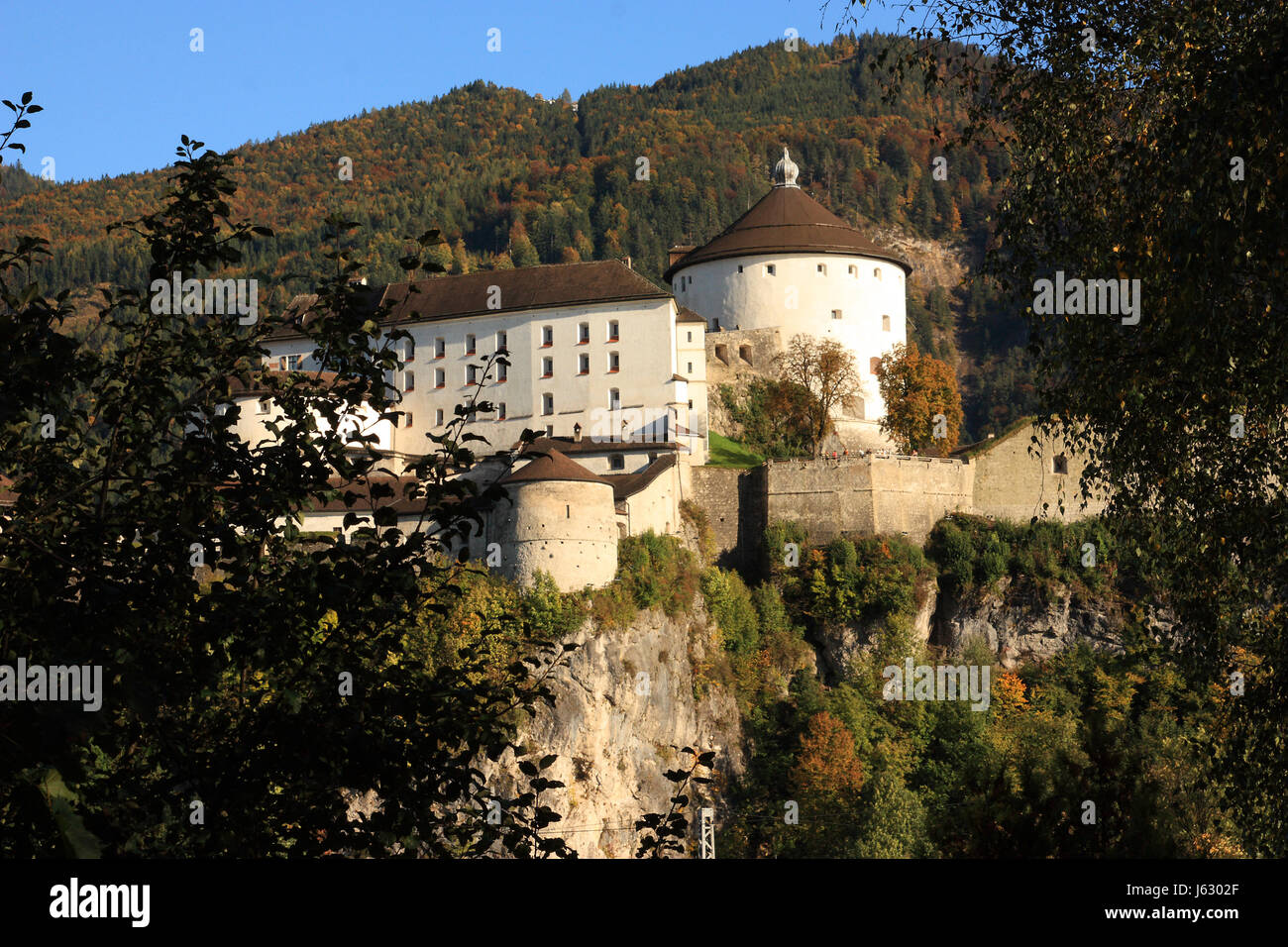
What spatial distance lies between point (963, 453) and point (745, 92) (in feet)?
436

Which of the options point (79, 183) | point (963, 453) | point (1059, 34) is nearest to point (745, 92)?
point (79, 183)

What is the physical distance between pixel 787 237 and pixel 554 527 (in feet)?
83.7

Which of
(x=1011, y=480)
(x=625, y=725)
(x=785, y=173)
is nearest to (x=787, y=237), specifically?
(x=785, y=173)

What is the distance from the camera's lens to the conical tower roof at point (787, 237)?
2675 inches

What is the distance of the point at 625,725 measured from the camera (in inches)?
1944

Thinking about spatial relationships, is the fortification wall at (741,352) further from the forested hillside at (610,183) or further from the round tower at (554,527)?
the forested hillside at (610,183)

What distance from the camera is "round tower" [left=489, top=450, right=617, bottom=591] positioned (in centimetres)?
4747

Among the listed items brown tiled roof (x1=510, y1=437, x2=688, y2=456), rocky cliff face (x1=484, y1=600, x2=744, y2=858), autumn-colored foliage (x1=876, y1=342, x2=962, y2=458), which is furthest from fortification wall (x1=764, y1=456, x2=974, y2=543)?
autumn-colored foliage (x1=876, y1=342, x2=962, y2=458)

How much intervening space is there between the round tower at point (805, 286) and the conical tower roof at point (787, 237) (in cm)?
4

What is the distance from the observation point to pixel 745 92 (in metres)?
184

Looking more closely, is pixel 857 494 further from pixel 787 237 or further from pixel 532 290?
pixel 787 237

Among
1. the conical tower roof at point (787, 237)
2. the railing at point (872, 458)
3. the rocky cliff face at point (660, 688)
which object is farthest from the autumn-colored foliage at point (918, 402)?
the rocky cliff face at point (660, 688)

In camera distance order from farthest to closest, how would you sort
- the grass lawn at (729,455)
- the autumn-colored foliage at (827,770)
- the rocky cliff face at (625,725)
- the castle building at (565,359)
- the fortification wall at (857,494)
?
1. the grass lawn at (729,455)
2. the castle building at (565,359)
3. the fortification wall at (857,494)
4. the autumn-colored foliage at (827,770)
5. the rocky cliff face at (625,725)
